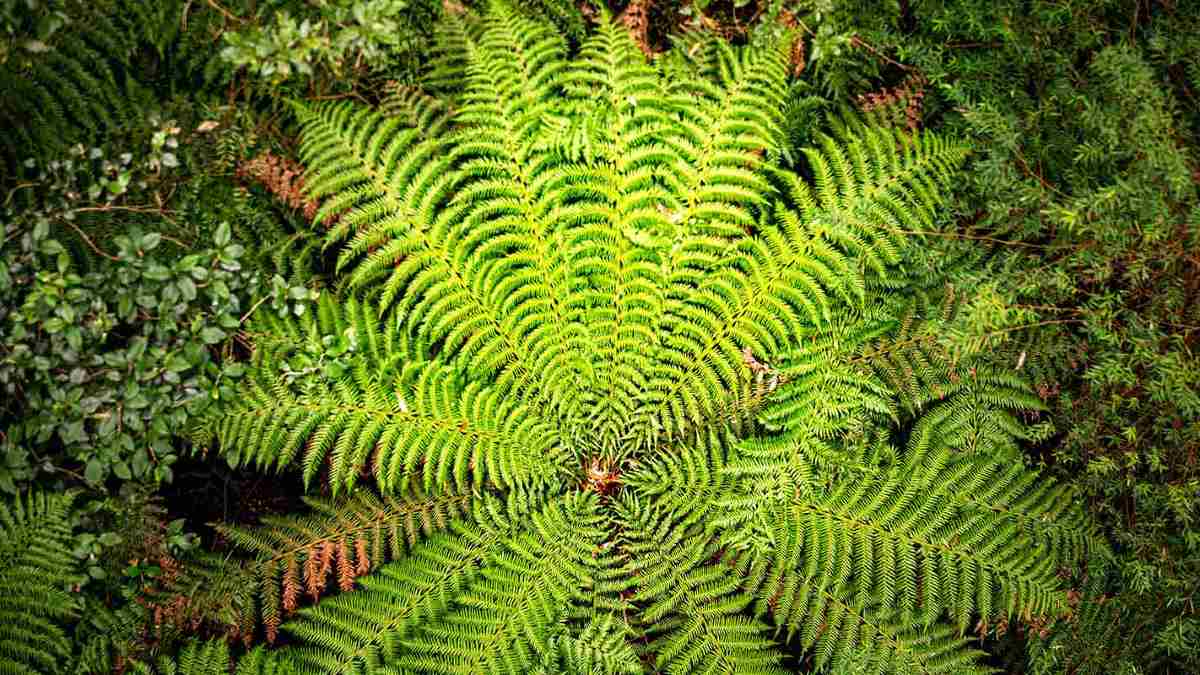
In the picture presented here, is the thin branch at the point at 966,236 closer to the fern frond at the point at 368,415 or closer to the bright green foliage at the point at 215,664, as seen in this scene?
the fern frond at the point at 368,415

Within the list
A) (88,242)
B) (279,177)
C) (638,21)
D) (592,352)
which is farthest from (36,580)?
(638,21)

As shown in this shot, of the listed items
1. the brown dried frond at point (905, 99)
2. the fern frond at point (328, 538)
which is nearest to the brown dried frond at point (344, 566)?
the fern frond at point (328, 538)


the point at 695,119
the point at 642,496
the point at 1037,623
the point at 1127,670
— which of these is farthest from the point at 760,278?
the point at 1127,670

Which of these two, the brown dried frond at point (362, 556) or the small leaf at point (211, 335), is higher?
the small leaf at point (211, 335)

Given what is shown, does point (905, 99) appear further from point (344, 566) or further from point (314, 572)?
point (314, 572)

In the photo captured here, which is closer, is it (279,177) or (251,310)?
(251,310)

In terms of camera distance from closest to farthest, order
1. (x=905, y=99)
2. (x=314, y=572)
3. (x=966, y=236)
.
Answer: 1. (x=314, y=572)
2. (x=966, y=236)
3. (x=905, y=99)

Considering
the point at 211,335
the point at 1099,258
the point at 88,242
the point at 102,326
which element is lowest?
the point at 1099,258
